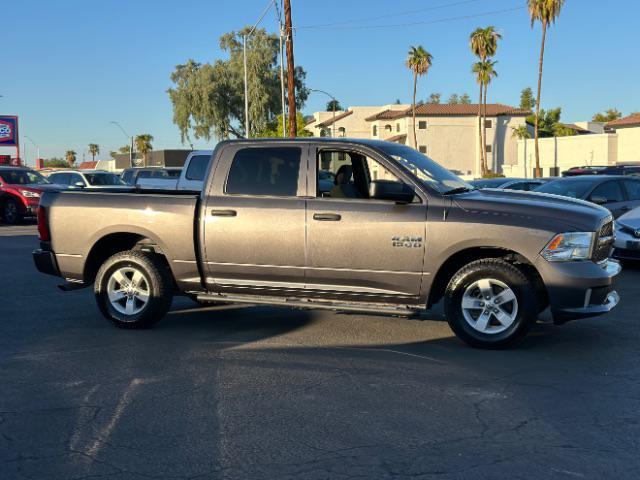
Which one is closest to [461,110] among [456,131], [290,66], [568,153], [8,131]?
[456,131]

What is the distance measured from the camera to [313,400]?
5.29 metres

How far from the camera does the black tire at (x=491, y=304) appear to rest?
6.59 metres

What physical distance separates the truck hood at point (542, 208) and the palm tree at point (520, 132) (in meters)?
73.8

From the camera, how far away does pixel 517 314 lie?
663cm

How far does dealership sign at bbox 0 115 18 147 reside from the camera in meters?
66.1

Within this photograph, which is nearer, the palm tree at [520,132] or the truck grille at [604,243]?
the truck grille at [604,243]

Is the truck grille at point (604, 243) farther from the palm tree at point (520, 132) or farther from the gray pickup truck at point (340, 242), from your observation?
the palm tree at point (520, 132)

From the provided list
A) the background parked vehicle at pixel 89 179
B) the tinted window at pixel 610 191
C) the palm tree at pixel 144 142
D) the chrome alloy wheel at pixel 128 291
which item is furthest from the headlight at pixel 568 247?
the palm tree at pixel 144 142

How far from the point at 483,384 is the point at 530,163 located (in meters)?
66.9

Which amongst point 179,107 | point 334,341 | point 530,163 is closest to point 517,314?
point 334,341

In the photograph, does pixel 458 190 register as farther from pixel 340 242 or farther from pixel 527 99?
pixel 527 99

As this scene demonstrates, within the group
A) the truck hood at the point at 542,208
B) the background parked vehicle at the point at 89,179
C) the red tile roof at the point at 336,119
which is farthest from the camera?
the red tile roof at the point at 336,119

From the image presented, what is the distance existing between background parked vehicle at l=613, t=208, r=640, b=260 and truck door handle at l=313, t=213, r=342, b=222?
6842 mm

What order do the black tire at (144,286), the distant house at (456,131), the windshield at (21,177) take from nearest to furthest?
the black tire at (144,286)
the windshield at (21,177)
the distant house at (456,131)
